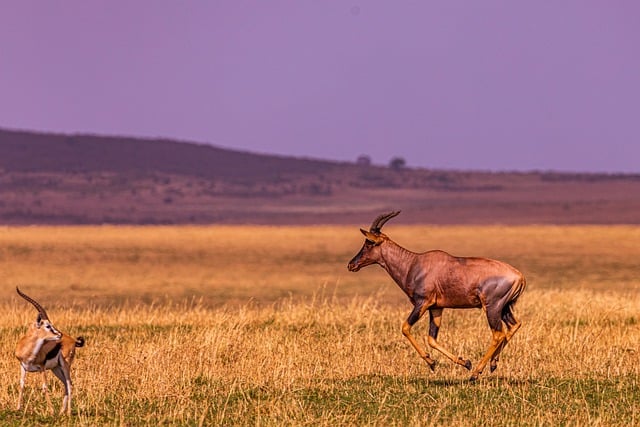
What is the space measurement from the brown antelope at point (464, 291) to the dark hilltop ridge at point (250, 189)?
2733 inches

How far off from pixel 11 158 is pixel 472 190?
42.2 meters

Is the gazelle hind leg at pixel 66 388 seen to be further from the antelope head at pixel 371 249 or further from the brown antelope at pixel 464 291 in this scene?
the antelope head at pixel 371 249

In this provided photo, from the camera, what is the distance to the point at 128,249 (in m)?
47.4

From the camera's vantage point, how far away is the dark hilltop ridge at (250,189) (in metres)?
89.2

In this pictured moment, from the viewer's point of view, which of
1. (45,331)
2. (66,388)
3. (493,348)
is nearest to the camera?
(45,331)

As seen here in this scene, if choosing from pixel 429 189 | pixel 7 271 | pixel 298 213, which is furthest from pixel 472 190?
pixel 7 271

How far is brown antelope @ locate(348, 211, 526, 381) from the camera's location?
13023 mm

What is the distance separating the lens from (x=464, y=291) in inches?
516

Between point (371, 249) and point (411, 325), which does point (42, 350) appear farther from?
point (371, 249)

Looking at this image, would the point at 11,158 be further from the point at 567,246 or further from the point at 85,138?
the point at 567,246

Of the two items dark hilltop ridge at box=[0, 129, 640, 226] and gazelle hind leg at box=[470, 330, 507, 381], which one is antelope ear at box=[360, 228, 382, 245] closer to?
gazelle hind leg at box=[470, 330, 507, 381]

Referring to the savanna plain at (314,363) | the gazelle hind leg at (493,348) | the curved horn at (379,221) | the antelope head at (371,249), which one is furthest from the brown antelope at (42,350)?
the gazelle hind leg at (493,348)

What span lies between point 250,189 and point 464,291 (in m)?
93.4

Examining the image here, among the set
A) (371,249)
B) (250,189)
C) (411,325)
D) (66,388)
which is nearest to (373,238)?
(371,249)
